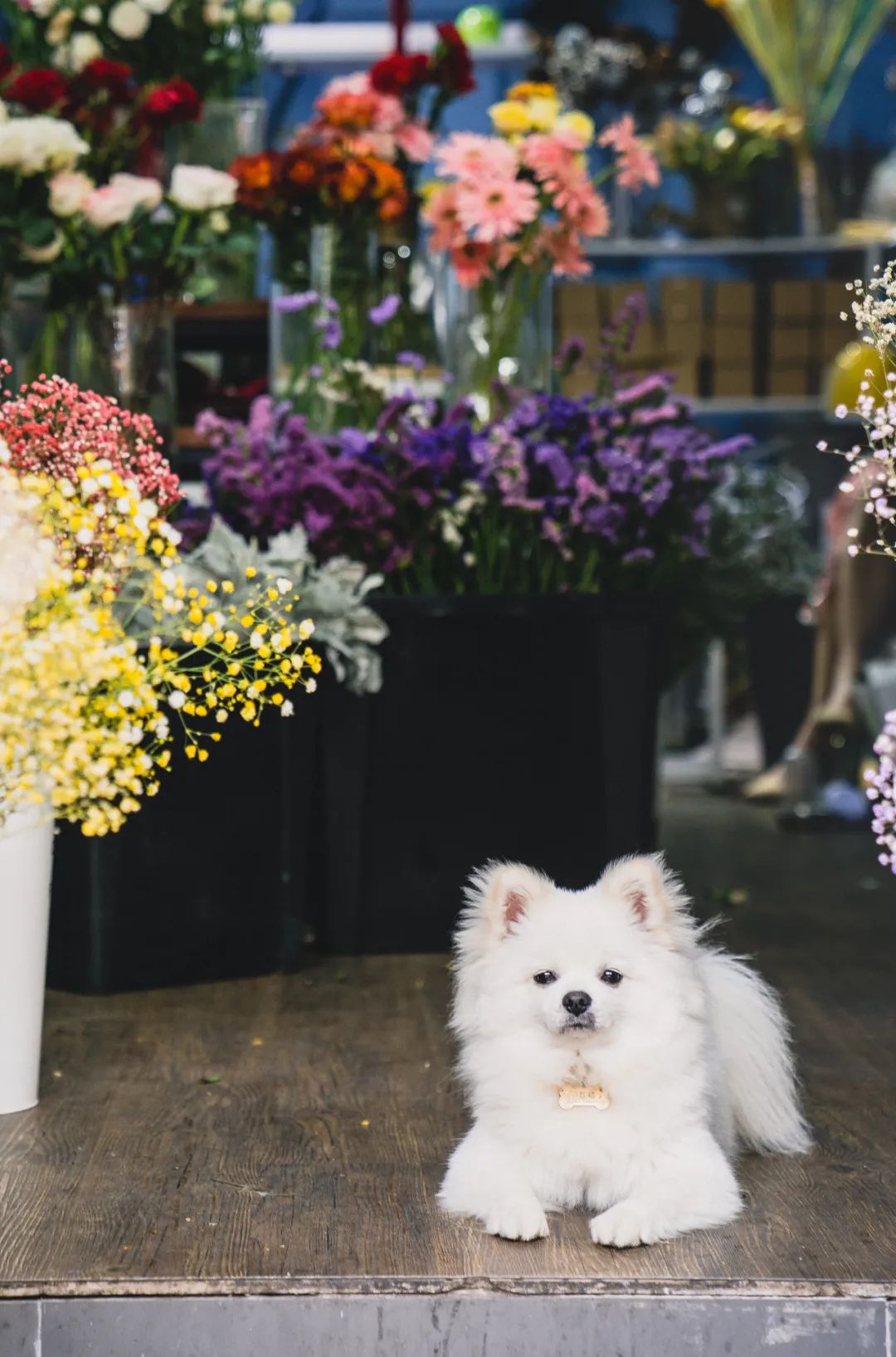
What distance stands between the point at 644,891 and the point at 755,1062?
1.01 feet

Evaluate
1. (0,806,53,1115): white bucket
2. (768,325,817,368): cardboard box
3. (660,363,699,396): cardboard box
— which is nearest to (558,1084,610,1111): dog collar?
(0,806,53,1115): white bucket

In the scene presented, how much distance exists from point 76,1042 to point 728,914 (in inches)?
57.1

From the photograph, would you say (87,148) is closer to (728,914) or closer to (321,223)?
(321,223)

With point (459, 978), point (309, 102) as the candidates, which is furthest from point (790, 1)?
point (459, 978)

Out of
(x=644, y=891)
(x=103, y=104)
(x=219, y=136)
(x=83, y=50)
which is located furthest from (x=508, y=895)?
(x=219, y=136)

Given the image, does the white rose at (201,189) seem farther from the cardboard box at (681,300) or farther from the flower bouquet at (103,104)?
the cardboard box at (681,300)

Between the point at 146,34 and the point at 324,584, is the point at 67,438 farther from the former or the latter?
the point at 146,34

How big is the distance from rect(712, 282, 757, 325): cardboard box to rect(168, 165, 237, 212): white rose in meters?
2.76

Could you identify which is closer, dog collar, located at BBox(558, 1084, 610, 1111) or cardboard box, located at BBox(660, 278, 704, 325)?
dog collar, located at BBox(558, 1084, 610, 1111)

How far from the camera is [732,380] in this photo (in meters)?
5.73

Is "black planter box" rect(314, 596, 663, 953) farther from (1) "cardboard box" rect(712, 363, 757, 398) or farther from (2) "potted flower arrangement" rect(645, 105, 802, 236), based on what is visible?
(2) "potted flower arrangement" rect(645, 105, 802, 236)

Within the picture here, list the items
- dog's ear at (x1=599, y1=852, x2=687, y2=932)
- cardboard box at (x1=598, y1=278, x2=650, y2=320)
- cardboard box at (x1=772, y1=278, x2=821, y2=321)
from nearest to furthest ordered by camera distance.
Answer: dog's ear at (x1=599, y1=852, x2=687, y2=932) < cardboard box at (x1=598, y1=278, x2=650, y2=320) < cardboard box at (x1=772, y1=278, x2=821, y2=321)

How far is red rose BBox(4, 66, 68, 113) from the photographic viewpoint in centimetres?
305

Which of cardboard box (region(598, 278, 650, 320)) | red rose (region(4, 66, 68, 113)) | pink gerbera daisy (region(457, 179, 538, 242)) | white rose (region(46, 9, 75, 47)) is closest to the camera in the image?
red rose (region(4, 66, 68, 113))
